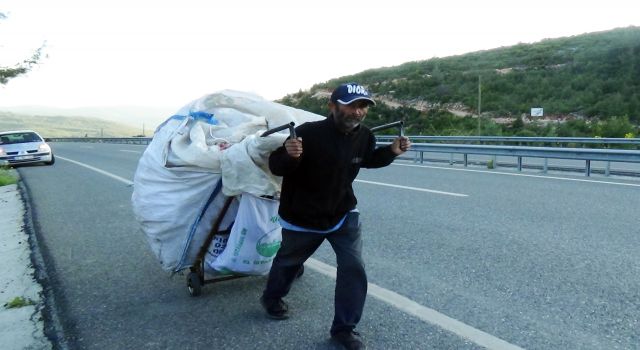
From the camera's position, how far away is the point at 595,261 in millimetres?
5105

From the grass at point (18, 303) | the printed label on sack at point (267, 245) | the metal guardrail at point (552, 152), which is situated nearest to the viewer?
the printed label on sack at point (267, 245)

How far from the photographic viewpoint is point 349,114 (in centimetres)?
332

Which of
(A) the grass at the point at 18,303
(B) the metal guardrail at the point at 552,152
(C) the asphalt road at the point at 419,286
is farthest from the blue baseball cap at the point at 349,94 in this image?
(B) the metal guardrail at the point at 552,152

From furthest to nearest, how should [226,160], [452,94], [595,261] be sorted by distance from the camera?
[452,94] < [595,261] < [226,160]

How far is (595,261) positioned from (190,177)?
3.65m

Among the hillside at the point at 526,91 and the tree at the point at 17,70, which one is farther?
the hillside at the point at 526,91

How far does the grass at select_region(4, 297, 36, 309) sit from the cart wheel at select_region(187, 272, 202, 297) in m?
1.21

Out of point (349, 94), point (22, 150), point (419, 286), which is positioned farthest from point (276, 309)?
point (22, 150)

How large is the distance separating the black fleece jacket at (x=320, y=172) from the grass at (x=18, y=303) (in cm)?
227

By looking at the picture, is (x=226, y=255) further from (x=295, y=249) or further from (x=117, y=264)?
(x=117, y=264)

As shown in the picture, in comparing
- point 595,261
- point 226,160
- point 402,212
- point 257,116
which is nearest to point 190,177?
point 226,160

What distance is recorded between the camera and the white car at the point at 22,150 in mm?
18812

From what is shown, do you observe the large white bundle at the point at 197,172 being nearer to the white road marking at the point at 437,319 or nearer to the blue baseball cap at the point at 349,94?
the blue baseball cap at the point at 349,94

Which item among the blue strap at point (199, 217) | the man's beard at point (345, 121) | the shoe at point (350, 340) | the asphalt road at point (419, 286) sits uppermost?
the man's beard at point (345, 121)
